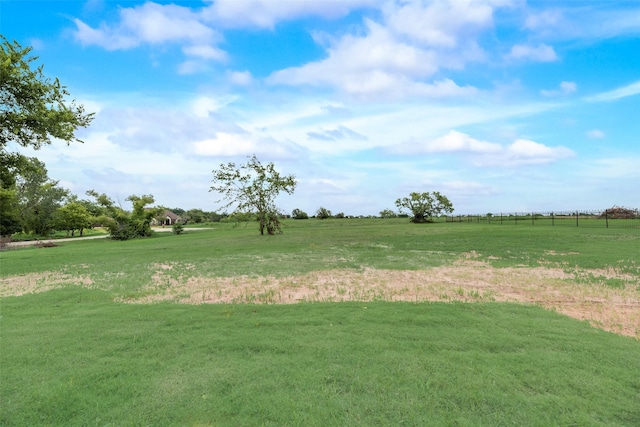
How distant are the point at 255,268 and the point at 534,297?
874cm

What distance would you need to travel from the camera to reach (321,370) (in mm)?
3947

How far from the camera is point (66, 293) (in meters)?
8.69

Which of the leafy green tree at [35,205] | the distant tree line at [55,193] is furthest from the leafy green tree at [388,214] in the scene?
the leafy green tree at [35,205]

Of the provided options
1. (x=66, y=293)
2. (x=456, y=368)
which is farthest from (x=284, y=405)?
(x=66, y=293)

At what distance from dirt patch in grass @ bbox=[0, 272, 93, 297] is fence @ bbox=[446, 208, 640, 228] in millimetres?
43667

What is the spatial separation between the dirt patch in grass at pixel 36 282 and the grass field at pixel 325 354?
1.12 ft

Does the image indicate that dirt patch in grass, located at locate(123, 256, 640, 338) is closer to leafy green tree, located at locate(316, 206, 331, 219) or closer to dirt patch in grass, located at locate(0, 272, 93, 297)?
dirt patch in grass, located at locate(0, 272, 93, 297)

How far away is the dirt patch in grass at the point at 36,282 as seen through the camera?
9.50 m

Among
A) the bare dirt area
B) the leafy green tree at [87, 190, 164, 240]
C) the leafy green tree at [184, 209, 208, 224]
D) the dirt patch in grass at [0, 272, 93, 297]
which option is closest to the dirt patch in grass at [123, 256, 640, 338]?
the bare dirt area

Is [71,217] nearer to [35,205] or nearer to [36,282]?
[35,205]

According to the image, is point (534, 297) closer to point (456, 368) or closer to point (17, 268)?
point (456, 368)

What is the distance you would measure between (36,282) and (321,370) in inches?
453

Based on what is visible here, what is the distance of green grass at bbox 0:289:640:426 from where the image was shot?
3.24 meters

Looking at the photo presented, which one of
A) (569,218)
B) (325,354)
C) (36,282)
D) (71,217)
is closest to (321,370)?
(325,354)
